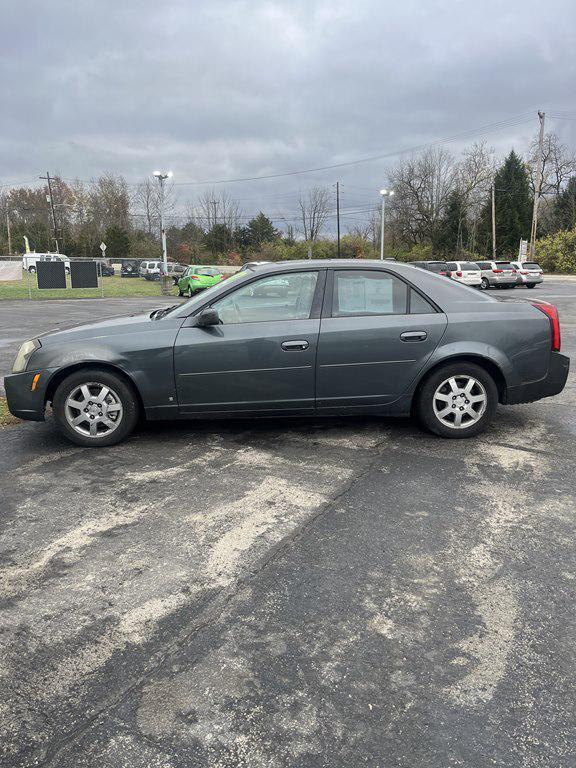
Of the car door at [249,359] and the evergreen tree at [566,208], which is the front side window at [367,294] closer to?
the car door at [249,359]

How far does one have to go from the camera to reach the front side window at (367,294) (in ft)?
16.5

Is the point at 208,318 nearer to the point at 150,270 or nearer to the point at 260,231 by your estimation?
the point at 150,270

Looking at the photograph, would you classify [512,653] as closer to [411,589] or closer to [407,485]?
[411,589]

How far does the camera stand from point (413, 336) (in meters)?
4.94

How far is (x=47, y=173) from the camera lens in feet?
230

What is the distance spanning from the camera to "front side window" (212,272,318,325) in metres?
5.00

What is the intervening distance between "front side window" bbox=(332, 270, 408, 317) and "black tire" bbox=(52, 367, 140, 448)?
1.91m

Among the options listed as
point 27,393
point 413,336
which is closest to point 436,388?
point 413,336

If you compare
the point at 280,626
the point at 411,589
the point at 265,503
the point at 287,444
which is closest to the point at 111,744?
the point at 280,626

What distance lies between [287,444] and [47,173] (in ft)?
250

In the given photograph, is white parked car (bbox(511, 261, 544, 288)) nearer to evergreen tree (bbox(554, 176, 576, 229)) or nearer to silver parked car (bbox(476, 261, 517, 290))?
silver parked car (bbox(476, 261, 517, 290))

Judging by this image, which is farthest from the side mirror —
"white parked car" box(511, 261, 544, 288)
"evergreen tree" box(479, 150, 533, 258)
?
"evergreen tree" box(479, 150, 533, 258)

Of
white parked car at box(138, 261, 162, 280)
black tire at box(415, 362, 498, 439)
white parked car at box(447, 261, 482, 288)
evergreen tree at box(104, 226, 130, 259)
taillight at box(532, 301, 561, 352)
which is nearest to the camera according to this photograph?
black tire at box(415, 362, 498, 439)

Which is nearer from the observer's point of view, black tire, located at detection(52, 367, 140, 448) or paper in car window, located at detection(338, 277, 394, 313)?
black tire, located at detection(52, 367, 140, 448)
